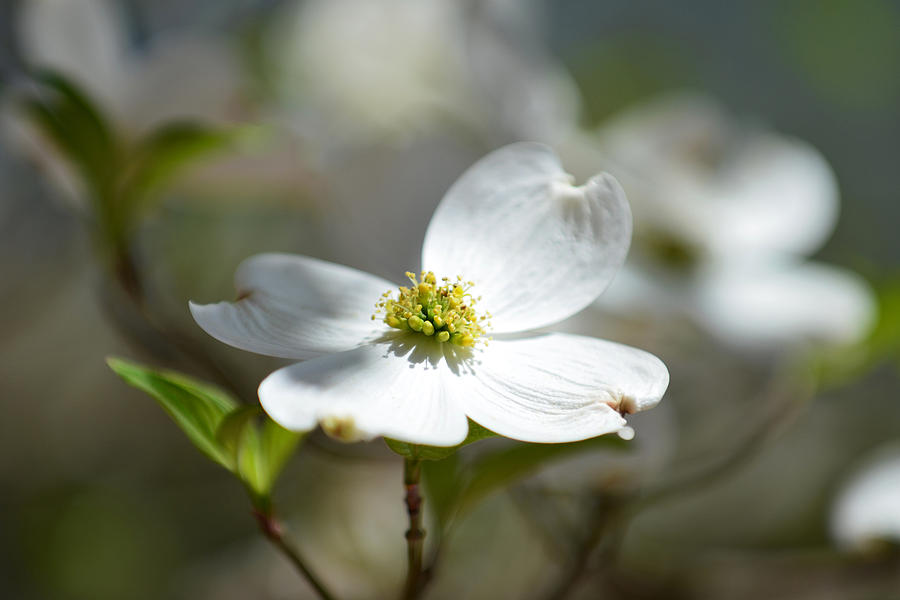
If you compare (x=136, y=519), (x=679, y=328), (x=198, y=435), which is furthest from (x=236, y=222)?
(x=198, y=435)

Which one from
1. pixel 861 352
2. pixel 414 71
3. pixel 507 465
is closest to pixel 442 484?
pixel 507 465

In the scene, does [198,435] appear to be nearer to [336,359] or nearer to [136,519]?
[336,359]

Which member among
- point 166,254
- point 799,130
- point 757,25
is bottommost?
point 166,254

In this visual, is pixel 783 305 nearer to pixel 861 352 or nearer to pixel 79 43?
pixel 861 352

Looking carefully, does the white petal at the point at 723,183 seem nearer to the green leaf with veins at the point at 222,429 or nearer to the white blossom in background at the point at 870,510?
the white blossom in background at the point at 870,510

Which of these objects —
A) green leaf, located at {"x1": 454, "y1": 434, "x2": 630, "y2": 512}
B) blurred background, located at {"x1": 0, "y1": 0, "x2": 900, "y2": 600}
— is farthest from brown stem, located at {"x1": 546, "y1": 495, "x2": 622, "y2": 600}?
green leaf, located at {"x1": 454, "y1": 434, "x2": 630, "y2": 512}

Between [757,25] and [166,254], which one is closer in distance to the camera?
[166,254]

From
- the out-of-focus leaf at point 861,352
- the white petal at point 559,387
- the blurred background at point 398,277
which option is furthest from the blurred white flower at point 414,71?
the white petal at point 559,387
